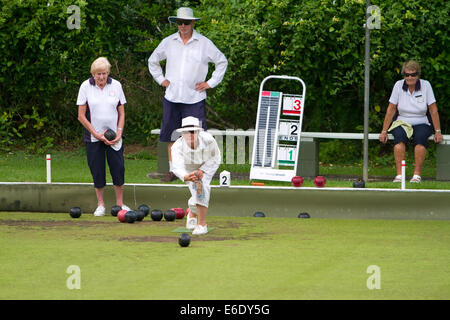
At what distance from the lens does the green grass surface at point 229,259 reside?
6562mm

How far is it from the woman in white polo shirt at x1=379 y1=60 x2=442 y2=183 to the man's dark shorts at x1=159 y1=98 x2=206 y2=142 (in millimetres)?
2013

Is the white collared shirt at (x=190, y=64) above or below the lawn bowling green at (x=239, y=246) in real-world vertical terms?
above

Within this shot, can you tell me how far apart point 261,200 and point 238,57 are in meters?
2.64

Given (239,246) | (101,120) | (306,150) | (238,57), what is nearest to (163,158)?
(101,120)

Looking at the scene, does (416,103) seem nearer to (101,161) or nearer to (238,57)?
(238,57)

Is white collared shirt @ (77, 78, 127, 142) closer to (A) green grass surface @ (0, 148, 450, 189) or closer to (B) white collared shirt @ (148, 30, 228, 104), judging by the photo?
(B) white collared shirt @ (148, 30, 228, 104)

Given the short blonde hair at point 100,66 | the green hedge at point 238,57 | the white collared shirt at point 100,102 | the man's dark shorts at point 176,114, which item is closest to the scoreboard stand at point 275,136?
the green hedge at point 238,57

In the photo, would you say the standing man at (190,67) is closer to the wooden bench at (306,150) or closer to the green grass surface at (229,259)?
the wooden bench at (306,150)

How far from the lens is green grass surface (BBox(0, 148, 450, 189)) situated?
37.0ft

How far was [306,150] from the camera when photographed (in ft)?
38.7

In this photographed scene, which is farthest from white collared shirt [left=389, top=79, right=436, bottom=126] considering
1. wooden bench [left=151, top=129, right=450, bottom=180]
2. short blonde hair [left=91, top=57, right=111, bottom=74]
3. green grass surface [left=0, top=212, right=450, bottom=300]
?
short blonde hair [left=91, top=57, right=111, bottom=74]

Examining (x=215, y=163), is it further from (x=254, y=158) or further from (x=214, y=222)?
(x=254, y=158)

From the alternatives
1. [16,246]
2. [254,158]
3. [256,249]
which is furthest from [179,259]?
A: [254,158]

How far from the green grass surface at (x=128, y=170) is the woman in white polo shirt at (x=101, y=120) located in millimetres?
987
